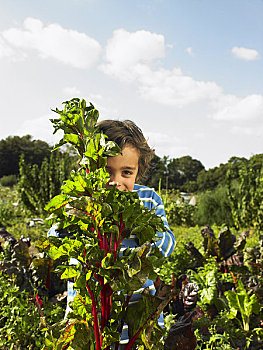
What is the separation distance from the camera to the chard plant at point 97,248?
0.83 metres

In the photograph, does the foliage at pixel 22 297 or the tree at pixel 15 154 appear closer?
the foliage at pixel 22 297

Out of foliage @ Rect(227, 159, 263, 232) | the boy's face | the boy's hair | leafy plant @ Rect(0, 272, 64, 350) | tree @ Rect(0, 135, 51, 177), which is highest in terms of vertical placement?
tree @ Rect(0, 135, 51, 177)

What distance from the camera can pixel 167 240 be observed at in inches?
59.8

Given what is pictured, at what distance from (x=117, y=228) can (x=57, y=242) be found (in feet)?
0.60

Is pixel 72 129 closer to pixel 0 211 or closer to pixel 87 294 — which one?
pixel 87 294

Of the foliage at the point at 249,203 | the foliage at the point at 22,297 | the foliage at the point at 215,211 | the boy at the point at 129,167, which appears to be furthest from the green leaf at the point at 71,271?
the foliage at the point at 215,211

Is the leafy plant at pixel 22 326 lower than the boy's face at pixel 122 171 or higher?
lower

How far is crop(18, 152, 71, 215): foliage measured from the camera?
10.1 metres

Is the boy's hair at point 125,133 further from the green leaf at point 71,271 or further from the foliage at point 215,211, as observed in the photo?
the foliage at point 215,211

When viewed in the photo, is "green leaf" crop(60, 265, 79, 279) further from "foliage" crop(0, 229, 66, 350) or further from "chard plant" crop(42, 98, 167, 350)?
"foliage" crop(0, 229, 66, 350)

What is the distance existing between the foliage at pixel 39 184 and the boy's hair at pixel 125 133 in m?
8.26

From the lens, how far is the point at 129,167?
1.49 metres

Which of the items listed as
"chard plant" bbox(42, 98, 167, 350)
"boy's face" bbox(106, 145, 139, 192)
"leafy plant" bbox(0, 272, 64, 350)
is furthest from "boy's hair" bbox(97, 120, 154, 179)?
"leafy plant" bbox(0, 272, 64, 350)

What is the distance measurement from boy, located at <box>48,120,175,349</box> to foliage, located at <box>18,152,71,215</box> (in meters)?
8.18
